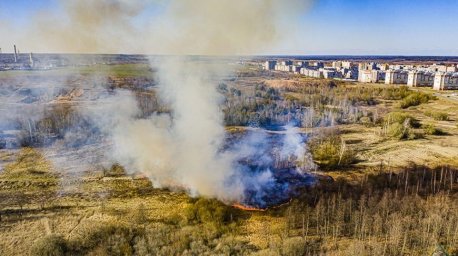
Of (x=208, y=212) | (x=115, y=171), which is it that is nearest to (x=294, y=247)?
(x=208, y=212)

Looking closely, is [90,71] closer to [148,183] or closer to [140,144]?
[140,144]

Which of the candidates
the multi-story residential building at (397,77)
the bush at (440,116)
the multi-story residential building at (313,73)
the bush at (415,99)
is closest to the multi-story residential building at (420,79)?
the multi-story residential building at (397,77)

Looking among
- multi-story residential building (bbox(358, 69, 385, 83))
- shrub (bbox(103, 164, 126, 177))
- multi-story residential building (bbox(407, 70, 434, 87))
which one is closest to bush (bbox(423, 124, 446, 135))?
shrub (bbox(103, 164, 126, 177))

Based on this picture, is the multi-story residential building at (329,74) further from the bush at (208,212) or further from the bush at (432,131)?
the bush at (208,212)

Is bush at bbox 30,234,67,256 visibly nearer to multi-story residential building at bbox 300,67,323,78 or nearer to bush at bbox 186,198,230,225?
bush at bbox 186,198,230,225

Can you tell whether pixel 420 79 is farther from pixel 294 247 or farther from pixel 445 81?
pixel 294 247

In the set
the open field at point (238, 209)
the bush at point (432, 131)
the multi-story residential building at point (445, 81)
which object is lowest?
the open field at point (238, 209)
